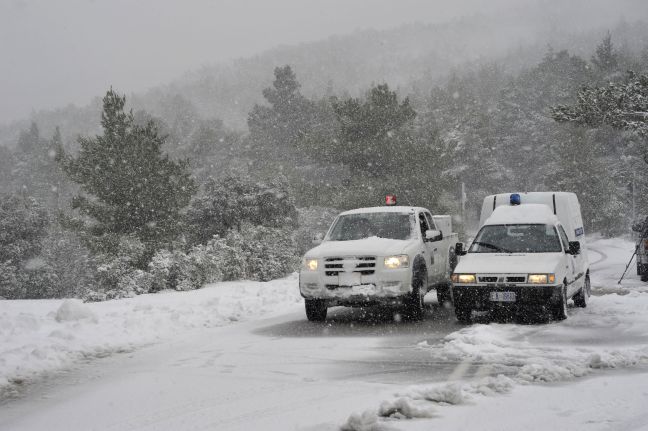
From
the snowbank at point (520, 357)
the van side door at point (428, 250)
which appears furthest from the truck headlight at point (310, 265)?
the snowbank at point (520, 357)

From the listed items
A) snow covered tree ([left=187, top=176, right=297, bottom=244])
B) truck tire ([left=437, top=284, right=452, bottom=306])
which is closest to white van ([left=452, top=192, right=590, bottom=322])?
truck tire ([left=437, top=284, right=452, bottom=306])

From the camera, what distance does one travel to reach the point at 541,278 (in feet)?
32.8

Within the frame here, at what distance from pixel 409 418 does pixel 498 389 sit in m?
1.21

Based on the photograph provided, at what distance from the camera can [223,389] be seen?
6535mm

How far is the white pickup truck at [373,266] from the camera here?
10.9 m

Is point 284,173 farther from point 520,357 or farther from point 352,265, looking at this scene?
point 520,357

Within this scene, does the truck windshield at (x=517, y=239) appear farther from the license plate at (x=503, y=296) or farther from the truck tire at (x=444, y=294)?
the truck tire at (x=444, y=294)

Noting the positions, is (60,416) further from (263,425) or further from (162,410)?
(263,425)

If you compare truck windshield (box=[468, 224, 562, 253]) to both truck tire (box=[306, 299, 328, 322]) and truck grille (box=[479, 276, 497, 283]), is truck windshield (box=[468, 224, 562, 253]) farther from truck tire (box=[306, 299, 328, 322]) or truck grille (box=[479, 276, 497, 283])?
truck tire (box=[306, 299, 328, 322])

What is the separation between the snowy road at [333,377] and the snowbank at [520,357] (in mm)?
15

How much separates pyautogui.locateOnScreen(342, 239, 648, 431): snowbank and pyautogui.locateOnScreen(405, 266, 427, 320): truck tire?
1612 millimetres

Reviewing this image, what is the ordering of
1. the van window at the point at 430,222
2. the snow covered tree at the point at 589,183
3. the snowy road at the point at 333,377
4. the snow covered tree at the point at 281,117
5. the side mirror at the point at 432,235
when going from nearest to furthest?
1. the snowy road at the point at 333,377
2. the side mirror at the point at 432,235
3. the van window at the point at 430,222
4. the snow covered tree at the point at 589,183
5. the snow covered tree at the point at 281,117

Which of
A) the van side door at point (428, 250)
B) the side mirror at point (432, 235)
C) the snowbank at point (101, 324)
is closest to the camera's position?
the snowbank at point (101, 324)

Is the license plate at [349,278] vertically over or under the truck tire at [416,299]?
over
